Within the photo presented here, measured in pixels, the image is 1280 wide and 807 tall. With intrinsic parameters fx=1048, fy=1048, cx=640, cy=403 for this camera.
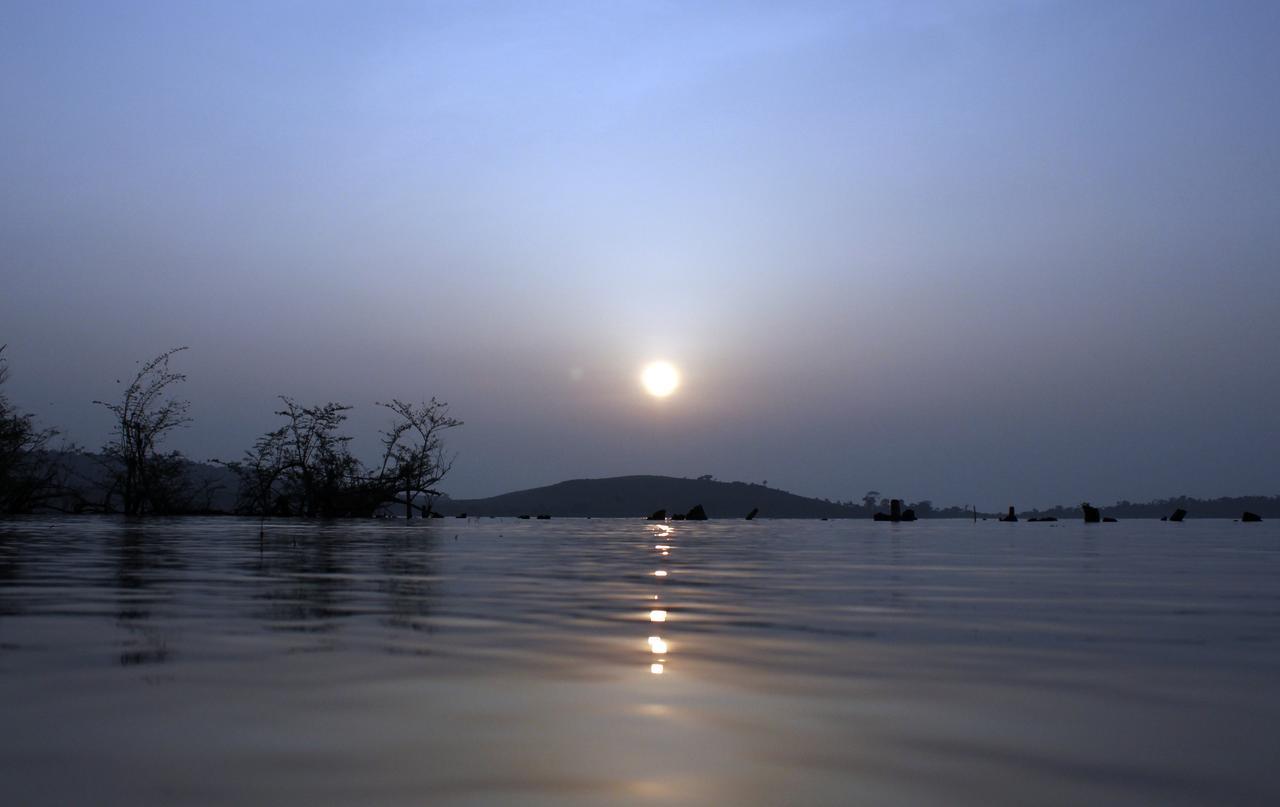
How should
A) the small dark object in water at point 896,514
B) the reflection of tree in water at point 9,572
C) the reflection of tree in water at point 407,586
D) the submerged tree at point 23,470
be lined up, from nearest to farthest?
1. the reflection of tree in water at point 407,586
2. the reflection of tree in water at point 9,572
3. the submerged tree at point 23,470
4. the small dark object in water at point 896,514

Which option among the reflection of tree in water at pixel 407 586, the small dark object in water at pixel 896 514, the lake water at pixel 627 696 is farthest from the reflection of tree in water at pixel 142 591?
the small dark object in water at pixel 896 514

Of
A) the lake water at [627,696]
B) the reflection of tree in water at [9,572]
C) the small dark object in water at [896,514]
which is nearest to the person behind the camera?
the lake water at [627,696]

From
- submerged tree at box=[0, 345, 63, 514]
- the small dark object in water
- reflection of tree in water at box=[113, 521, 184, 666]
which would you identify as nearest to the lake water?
reflection of tree in water at box=[113, 521, 184, 666]

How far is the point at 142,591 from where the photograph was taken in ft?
25.9

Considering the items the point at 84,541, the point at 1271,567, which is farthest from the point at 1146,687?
the point at 84,541

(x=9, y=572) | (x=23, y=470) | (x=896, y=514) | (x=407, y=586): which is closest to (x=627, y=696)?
(x=407, y=586)

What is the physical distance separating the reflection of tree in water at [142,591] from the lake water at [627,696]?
0.04 meters

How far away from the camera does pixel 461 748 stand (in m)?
3.12

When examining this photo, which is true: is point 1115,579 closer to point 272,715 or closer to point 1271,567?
point 1271,567

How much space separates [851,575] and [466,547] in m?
7.59

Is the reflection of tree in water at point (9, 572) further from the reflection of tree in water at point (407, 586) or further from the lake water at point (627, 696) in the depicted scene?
the reflection of tree in water at point (407, 586)

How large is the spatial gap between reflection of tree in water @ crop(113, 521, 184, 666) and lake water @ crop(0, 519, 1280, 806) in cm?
4

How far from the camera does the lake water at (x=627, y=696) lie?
2777 mm

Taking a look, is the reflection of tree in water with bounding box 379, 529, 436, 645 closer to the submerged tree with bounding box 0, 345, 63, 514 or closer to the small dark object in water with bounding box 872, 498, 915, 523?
the submerged tree with bounding box 0, 345, 63, 514
